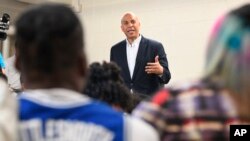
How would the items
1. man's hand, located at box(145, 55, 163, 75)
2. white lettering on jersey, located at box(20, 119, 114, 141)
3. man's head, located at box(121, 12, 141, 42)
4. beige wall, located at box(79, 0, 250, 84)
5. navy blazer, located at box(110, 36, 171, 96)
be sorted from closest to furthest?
white lettering on jersey, located at box(20, 119, 114, 141) < man's hand, located at box(145, 55, 163, 75) < navy blazer, located at box(110, 36, 171, 96) < man's head, located at box(121, 12, 141, 42) < beige wall, located at box(79, 0, 250, 84)

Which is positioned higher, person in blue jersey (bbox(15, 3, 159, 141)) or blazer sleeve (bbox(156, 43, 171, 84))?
blazer sleeve (bbox(156, 43, 171, 84))

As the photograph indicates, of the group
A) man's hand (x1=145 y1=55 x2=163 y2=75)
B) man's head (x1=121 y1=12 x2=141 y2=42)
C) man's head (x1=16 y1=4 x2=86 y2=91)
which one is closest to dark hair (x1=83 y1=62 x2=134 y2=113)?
man's head (x1=16 y1=4 x2=86 y2=91)

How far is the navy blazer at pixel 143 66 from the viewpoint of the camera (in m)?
3.05

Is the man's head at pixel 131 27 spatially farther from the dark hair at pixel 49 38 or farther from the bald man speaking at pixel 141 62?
the dark hair at pixel 49 38

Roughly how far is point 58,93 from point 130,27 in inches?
101

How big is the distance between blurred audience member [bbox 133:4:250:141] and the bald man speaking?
2.00 m

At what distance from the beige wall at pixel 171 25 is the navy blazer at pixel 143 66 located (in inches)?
44.5

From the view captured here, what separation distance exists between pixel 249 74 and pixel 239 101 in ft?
0.18

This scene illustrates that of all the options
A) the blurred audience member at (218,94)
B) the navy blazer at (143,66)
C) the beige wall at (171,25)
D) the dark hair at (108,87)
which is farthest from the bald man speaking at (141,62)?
the blurred audience member at (218,94)

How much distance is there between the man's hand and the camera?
286 centimetres

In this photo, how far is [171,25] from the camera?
491cm

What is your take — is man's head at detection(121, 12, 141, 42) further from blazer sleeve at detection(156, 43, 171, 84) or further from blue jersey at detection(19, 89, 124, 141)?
blue jersey at detection(19, 89, 124, 141)

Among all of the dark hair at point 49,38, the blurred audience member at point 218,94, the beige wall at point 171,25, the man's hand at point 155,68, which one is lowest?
the blurred audience member at point 218,94

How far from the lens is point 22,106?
855 mm
